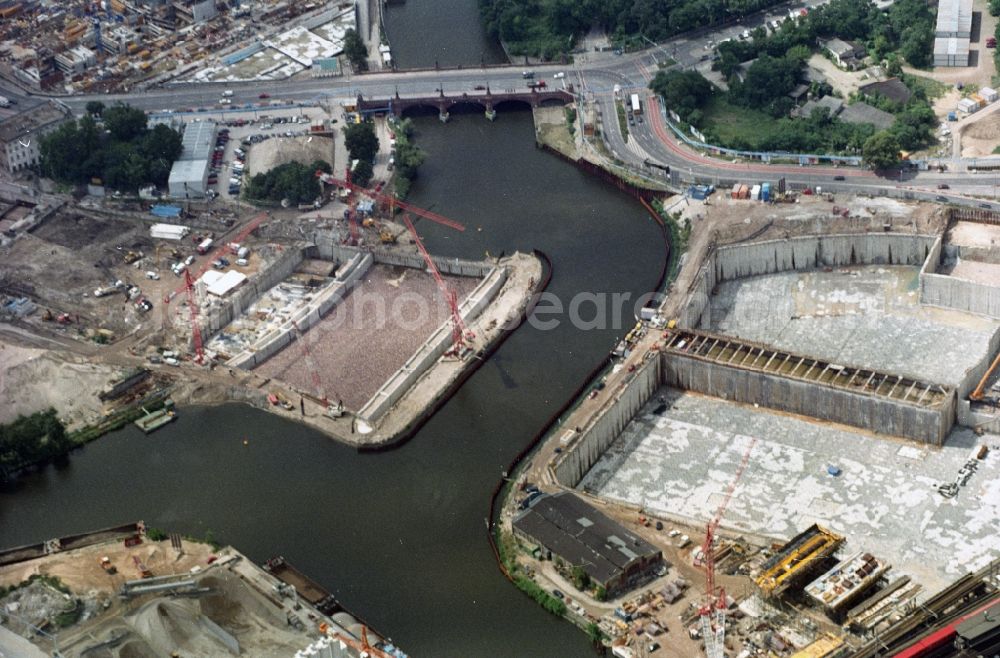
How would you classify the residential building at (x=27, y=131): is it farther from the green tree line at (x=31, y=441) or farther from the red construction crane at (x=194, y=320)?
the green tree line at (x=31, y=441)

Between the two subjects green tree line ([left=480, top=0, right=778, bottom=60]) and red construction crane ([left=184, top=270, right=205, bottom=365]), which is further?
green tree line ([left=480, top=0, right=778, bottom=60])

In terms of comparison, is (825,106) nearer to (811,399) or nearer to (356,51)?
(811,399)

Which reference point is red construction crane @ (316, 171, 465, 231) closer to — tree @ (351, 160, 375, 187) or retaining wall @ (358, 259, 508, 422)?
tree @ (351, 160, 375, 187)

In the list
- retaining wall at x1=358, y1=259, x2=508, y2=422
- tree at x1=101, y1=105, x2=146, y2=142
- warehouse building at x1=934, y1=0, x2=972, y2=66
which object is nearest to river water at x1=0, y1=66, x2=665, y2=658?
retaining wall at x1=358, y1=259, x2=508, y2=422

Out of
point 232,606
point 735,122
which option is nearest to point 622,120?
point 735,122

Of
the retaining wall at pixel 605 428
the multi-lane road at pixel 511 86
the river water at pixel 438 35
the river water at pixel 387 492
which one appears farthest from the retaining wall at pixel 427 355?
the river water at pixel 438 35

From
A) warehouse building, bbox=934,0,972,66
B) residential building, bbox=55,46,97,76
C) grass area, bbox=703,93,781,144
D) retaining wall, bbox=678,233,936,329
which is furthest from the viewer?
residential building, bbox=55,46,97,76

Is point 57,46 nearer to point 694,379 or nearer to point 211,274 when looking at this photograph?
point 211,274
